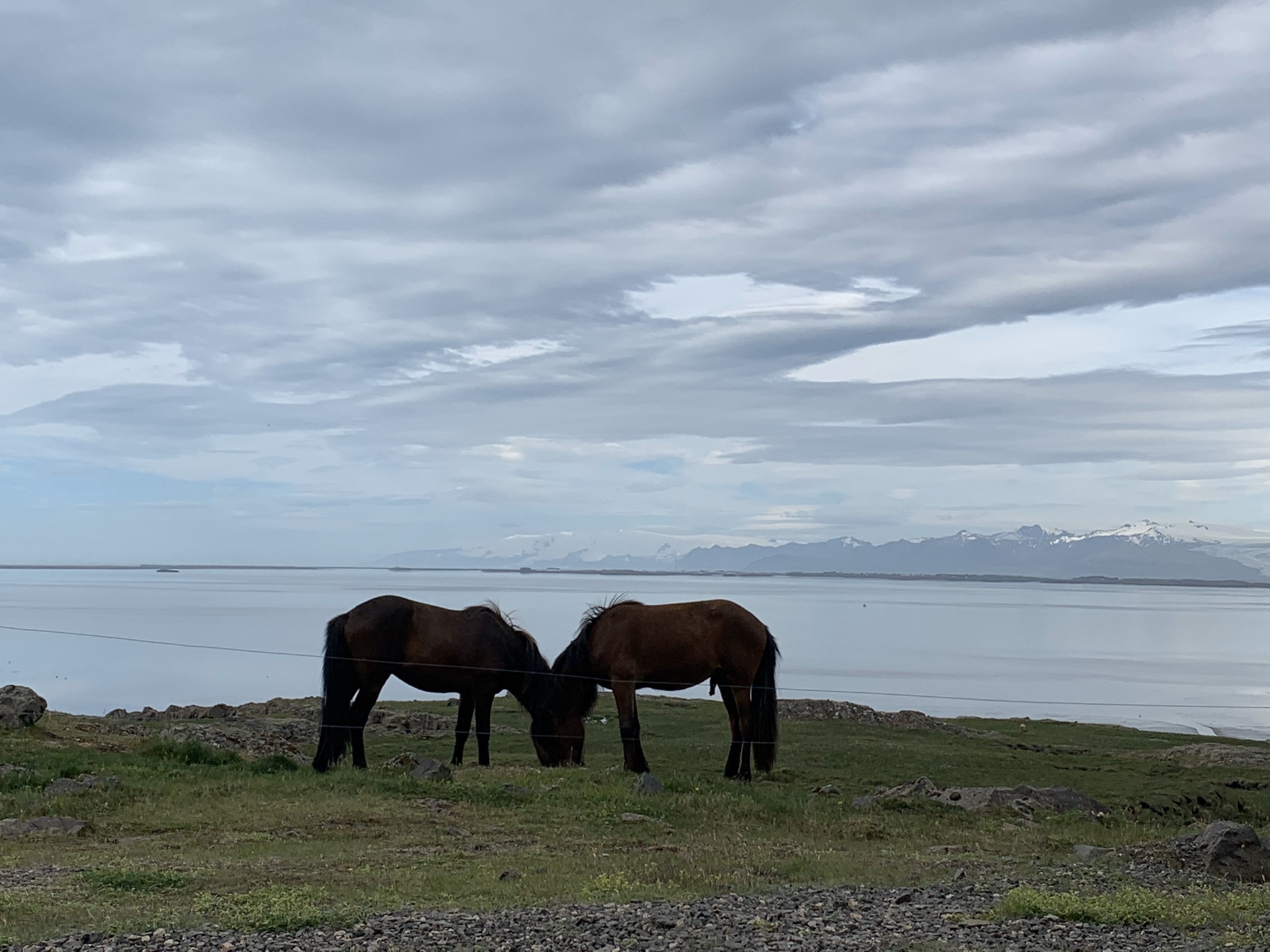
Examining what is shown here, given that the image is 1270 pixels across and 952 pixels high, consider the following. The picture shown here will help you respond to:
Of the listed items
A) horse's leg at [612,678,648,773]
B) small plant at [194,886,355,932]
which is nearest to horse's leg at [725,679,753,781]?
horse's leg at [612,678,648,773]

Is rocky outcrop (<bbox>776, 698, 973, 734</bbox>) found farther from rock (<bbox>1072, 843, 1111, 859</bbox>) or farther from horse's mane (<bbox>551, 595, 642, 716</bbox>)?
rock (<bbox>1072, 843, 1111, 859</bbox>)

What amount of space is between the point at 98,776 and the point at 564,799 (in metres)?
5.04

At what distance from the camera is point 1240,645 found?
77.8m

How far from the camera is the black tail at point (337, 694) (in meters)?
15.3

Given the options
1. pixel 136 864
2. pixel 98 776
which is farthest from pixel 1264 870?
pixel 98 776

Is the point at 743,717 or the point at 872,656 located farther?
the point at 872,656

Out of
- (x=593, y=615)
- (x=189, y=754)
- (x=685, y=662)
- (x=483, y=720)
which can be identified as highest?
(x=593, y=615)

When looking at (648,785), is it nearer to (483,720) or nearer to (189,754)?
(483,720)

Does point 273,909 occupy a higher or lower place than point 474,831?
higher

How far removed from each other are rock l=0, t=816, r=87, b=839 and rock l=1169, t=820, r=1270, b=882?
9.37 metres

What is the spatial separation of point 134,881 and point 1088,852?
24.3ft

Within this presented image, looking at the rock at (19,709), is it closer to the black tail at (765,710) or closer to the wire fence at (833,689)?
the wire fence at (833,689)

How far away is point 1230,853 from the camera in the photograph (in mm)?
8922

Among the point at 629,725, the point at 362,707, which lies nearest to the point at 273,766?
the point at 362,707
